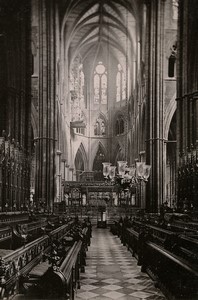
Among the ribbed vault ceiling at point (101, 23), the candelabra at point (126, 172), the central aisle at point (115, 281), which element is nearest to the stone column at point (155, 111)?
the candelabra at point (126, 172)

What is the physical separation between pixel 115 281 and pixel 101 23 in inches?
1646

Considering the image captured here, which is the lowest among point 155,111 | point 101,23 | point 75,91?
point 155,111

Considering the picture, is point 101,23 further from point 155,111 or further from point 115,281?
point 115,281

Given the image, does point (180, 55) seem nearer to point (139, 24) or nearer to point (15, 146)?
point (15, 146)

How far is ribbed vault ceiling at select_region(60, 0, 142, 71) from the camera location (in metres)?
38.4

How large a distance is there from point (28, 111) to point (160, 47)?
13074 mm

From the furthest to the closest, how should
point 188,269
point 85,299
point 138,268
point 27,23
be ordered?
1. point 27,23
2. point 138,268
3. point 85,299
4. point 188,269

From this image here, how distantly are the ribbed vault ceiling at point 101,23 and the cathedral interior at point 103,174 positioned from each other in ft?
0.46

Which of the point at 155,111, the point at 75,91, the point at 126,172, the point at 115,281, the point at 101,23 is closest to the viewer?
the point at 115,281

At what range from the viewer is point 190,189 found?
1733 cm

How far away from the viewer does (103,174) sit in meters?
25.9

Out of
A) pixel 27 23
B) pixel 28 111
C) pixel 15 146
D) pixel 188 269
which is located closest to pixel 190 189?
pixel 15 146

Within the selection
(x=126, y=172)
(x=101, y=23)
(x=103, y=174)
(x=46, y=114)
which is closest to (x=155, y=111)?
(x=103, y=174)

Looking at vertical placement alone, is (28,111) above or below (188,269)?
above
